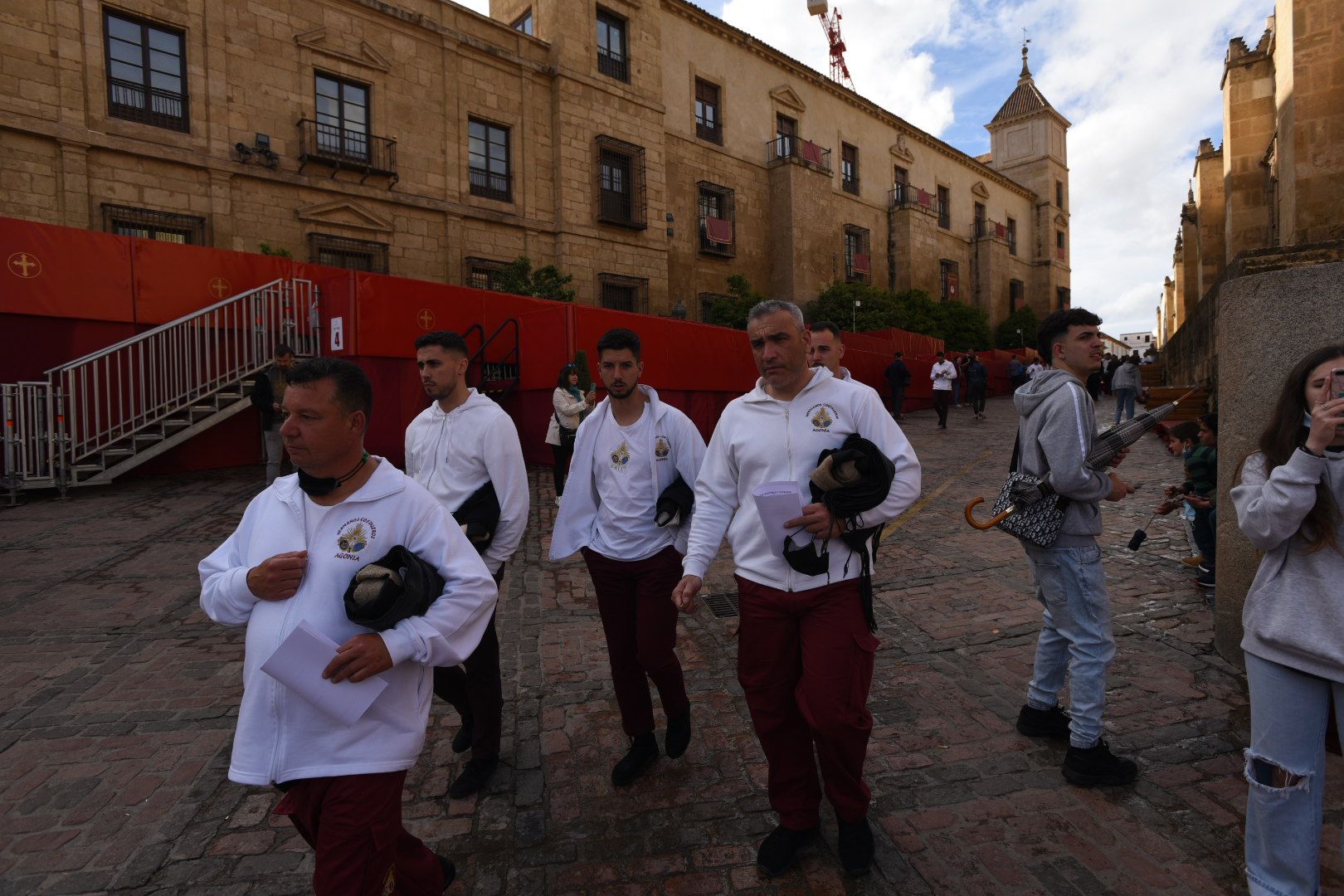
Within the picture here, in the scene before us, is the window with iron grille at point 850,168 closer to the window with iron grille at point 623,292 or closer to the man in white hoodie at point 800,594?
the window with iron grille at point 623,292

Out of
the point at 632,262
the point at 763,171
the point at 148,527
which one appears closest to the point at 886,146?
the point at 763,171

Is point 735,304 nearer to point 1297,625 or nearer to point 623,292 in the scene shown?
point 623,292

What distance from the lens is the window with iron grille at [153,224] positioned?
1491 cm

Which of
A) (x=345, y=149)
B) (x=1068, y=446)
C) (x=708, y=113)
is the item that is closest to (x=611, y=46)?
(x=708, y=113)

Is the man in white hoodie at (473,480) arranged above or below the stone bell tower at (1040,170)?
below

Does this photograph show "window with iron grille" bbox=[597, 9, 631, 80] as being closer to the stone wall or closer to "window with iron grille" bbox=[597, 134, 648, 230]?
"window with iron grille" bbox=[597, 134, 648, 230]

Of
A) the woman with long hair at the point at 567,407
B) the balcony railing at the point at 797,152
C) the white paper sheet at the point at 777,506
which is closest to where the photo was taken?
the white paper sheet at the point at 777,506

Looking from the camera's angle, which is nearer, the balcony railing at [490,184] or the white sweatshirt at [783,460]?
the white sweatshirt at [783,460]

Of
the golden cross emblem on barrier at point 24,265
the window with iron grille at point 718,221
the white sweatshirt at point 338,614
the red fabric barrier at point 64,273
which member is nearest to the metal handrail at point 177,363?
the red fabric barrier at point 64,273

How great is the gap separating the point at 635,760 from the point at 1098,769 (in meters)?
2.05

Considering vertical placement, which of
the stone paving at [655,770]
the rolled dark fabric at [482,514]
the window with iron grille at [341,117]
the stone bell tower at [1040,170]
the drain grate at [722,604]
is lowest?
the stone paving at [655,770]

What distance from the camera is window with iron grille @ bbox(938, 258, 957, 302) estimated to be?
3906cm

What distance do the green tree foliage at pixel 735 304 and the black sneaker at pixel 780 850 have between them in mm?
21556

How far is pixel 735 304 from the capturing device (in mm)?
25203
